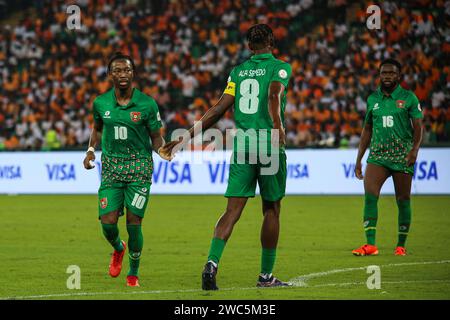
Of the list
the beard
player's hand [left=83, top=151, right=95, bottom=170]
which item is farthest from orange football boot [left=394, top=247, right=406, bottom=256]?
player's hand [left=83, top=151, right=95, bottom=170]

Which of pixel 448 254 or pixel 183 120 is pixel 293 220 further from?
pixel 183 120

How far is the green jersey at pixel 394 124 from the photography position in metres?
13.3

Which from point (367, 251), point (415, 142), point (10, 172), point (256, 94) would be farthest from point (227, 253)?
point (10, 172)

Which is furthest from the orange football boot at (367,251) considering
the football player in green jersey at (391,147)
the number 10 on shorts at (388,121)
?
the number 10 on shorts at (388,121)

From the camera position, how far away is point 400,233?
526 inches

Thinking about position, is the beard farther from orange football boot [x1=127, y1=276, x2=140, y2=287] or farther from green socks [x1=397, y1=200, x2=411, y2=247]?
orange football boot [x1=127, y1=276, x2=140, y2=287]

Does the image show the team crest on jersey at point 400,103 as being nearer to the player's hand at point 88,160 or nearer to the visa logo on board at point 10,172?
the player's hand at point 88,160

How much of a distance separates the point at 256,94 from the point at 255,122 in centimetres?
27

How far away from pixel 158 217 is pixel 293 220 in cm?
279

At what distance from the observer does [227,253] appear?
1363 cm

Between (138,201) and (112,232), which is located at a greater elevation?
(138,201)

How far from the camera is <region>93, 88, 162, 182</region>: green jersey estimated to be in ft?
33.4

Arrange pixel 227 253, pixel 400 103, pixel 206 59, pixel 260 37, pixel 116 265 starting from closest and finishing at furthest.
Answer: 1. pixel 260 37
2. pixel 116 265
3. pixel 400 103
4. pixel 227 253
5. pixel 206 59

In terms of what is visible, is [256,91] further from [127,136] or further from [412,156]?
[412,156]
